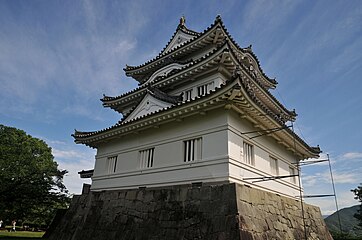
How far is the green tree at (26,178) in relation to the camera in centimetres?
1748

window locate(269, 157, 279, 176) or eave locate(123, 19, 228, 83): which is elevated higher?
eave locate(123, 19, 228, 83)

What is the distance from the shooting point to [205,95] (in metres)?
7.94

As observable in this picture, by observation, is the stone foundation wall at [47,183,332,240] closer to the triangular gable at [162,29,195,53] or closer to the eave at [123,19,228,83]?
the eave at [123,19,228,83]

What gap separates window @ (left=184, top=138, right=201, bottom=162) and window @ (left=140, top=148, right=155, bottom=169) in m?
1.79

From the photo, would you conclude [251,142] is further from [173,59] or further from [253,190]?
[173,59]

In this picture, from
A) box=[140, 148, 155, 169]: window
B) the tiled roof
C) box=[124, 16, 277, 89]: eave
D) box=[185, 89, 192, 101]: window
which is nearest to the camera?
the tiled roof

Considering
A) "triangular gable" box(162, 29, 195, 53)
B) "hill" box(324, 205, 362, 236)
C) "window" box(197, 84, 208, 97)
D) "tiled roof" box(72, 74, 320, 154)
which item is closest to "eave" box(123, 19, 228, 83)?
"triangular gable" box(162, 29, 195, 53)

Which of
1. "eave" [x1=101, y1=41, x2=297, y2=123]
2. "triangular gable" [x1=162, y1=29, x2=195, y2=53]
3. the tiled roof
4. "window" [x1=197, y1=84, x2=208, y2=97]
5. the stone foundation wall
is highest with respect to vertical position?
"triangular gable" [x1=162, y1=29, x2=195, y2=53]

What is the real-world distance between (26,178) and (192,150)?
1534 centimetres

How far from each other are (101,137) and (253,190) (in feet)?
24.8

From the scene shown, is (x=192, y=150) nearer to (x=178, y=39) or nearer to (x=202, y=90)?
(x=202, y=90)

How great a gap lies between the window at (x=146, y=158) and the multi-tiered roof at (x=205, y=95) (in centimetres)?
102

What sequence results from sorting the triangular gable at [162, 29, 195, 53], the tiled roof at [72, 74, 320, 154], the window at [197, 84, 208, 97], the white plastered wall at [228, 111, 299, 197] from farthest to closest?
the triangular gable at [162, 29, 195, 53] → the window at [197, 84, 208, 97] → the white plastered wall at [228, 111, 299, 197] → the tiled roof at [72, 74, 320, 154]

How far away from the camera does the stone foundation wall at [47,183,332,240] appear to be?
6.68 meters
